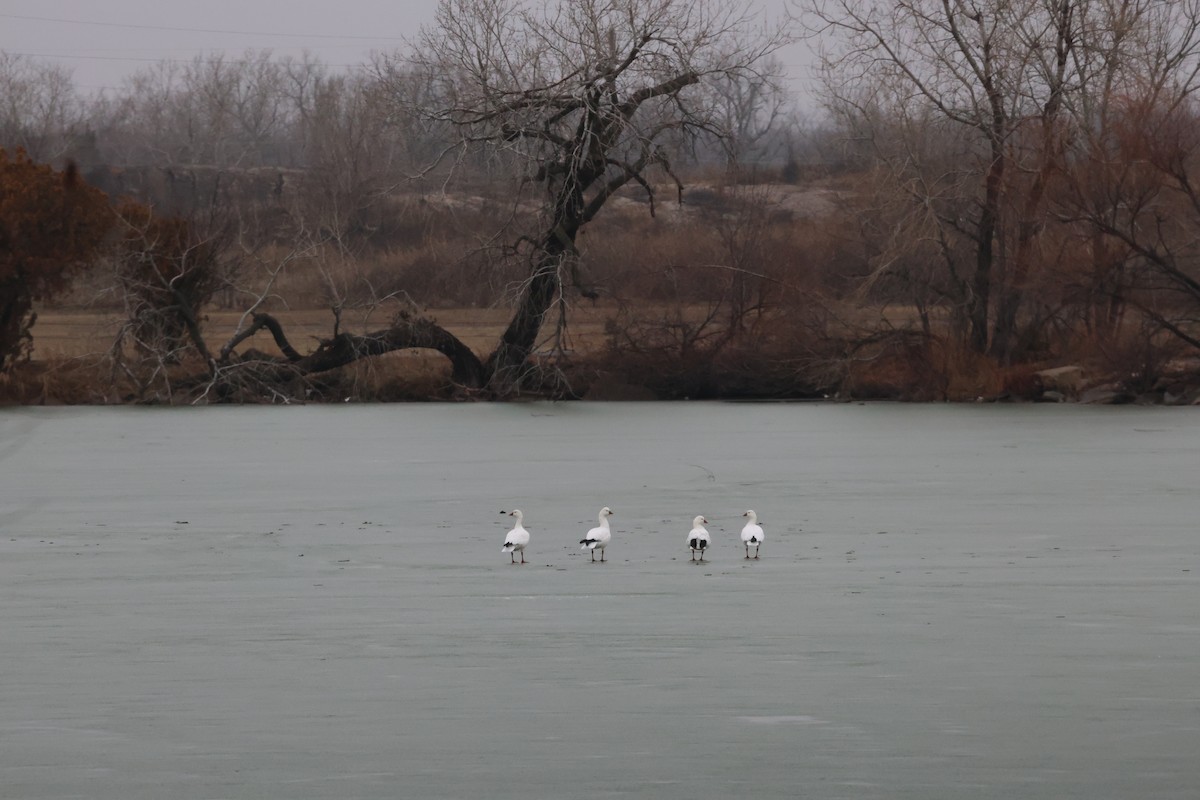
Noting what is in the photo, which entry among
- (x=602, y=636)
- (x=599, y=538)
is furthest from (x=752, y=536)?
(x=602, y=636)

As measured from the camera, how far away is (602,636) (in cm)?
1123

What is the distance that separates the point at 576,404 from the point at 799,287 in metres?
5.45

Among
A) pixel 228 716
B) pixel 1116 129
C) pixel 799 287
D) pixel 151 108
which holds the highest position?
pixel 151 108

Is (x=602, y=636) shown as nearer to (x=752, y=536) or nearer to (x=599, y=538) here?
(x=599, y=538)

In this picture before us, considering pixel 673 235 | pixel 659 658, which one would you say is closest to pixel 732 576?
pixel 659 658

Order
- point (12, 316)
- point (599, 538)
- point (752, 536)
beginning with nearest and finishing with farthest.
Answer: point (599, 538) < point (752, 536) < point (12, 316)

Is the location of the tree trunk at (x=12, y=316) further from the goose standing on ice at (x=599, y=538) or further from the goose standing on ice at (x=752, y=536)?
the goose standing on ice at (x=752, y=536)

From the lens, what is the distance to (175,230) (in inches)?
1532

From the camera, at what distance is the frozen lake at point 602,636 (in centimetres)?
826

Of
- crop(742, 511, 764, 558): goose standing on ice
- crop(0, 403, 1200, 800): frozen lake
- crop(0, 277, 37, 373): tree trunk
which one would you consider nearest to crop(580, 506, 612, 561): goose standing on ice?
crop(0, 403, 1200, 800): frozen lake

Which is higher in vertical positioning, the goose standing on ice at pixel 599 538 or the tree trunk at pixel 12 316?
the tree trunk at pixel 12 316

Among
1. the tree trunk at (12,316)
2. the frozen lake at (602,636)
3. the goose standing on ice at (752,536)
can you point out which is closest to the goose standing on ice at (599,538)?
the frozen lake at (602,636)

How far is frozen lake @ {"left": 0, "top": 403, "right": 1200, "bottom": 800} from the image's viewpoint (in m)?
8.26

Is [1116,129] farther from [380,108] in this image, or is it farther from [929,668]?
[929,668]
